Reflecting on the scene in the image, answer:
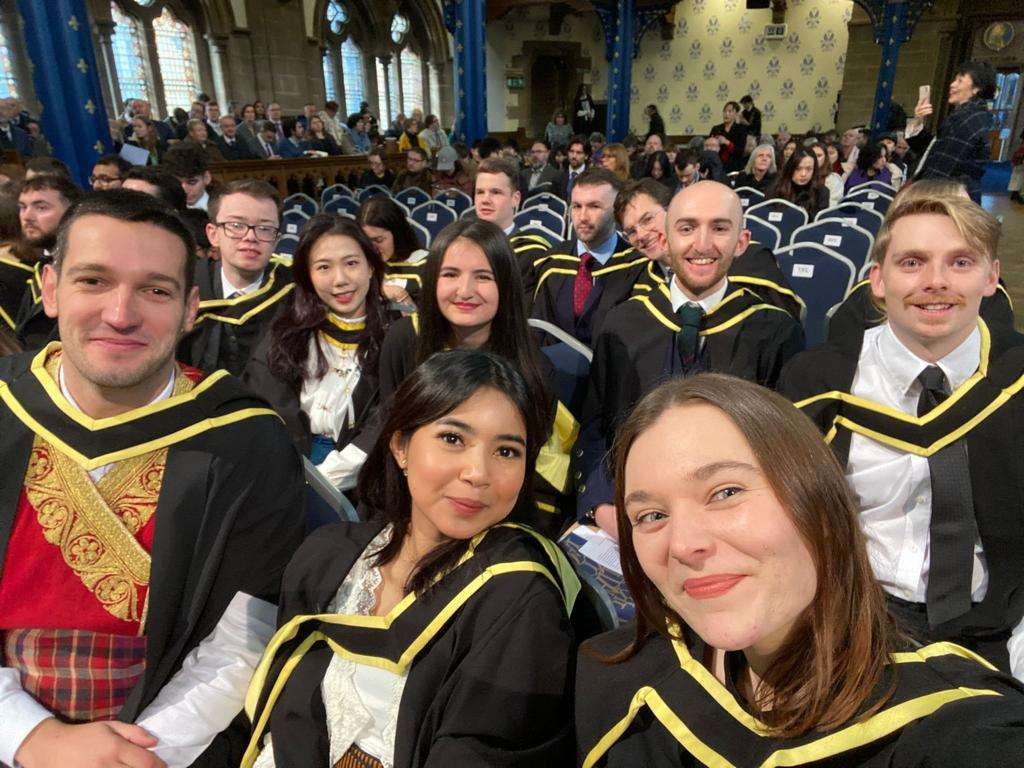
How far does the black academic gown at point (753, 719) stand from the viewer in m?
0.76

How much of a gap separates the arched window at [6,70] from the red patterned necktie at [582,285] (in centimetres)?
1419

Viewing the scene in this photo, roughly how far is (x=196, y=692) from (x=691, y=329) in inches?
79.5

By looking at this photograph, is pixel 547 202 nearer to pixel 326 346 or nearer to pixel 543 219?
Result: pixel 543 219

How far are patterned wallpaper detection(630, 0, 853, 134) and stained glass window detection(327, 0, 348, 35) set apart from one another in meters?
9.06

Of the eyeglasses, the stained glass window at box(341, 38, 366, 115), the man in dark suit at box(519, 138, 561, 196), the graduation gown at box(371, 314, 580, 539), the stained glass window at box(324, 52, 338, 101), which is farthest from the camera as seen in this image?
the stained glass window at box(341, 38, 366, 115)

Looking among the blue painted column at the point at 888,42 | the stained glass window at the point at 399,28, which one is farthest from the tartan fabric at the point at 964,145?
the stained glass window at the point at 399,28

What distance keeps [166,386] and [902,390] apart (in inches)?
74.4

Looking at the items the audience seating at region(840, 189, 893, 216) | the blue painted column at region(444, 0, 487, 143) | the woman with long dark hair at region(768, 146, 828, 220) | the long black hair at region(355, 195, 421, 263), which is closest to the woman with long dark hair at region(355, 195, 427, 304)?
the long black hair at region(355, 195, 421, 263)

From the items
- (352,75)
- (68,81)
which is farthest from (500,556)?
(352,75)

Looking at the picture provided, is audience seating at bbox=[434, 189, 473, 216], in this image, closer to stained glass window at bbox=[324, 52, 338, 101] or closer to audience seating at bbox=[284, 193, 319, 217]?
audience seating at bbox=[284, 193, 319, 217]

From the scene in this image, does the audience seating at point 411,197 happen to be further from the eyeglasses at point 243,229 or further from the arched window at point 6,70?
the arched window at point 6,70

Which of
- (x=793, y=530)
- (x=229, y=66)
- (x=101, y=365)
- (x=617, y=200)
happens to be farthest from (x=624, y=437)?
(x=229, y=66)

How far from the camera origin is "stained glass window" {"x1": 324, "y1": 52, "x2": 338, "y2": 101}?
61.5ft

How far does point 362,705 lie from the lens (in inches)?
50.6
